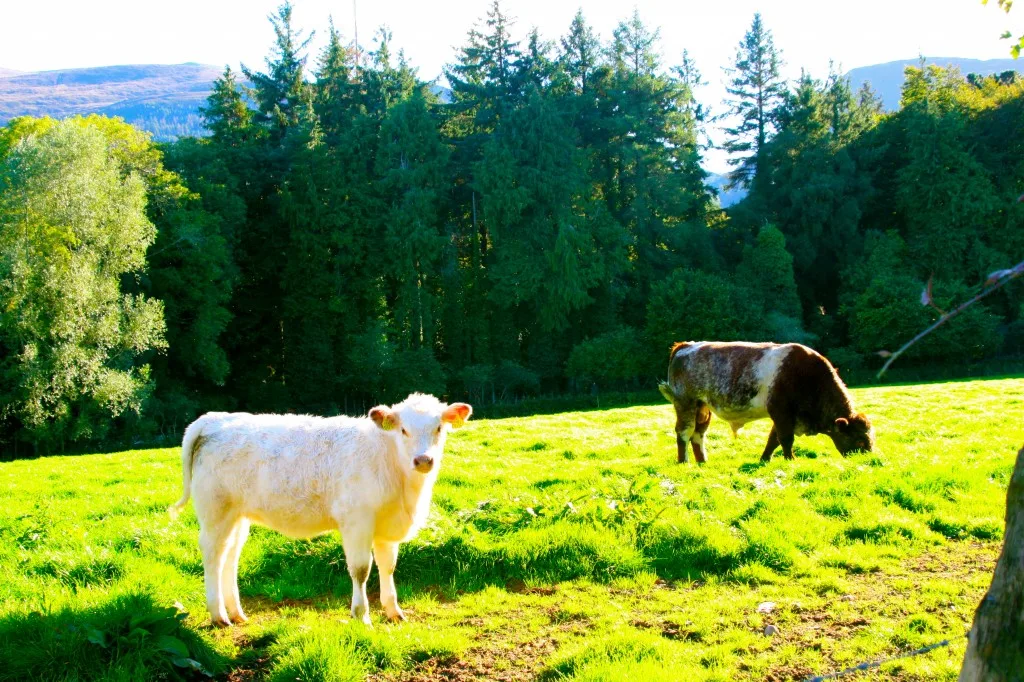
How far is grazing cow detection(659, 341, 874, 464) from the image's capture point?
12.0 m

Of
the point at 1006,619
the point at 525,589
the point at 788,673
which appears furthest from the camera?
the point at 525,589

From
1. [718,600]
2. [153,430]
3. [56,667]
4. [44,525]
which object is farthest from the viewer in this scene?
[153,430]

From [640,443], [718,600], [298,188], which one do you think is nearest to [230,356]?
[298,188]

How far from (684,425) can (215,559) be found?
819cm

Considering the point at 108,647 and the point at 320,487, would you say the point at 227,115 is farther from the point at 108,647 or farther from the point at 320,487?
the point at 108,647

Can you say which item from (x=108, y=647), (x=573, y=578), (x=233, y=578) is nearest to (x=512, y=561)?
(x=573, y=578)

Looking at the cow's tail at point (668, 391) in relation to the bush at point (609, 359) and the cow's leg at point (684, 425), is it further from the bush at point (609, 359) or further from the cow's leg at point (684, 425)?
the bush at point (609, 359)

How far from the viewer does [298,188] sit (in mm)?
45062

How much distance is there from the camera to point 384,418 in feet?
21.2

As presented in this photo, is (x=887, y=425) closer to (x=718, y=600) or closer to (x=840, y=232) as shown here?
(x=718, y=600)

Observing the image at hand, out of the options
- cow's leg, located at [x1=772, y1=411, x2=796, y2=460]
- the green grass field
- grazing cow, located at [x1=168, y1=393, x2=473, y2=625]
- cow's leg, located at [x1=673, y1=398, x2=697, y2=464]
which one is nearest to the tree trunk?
the green grass field

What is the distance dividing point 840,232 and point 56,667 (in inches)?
2143

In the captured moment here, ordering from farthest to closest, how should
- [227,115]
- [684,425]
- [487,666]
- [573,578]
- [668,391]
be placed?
1. [227,115]
2. [668,391]
3. [684,425]
4. [573,578]
5. [487,666]

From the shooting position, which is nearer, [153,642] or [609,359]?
[153,642]
